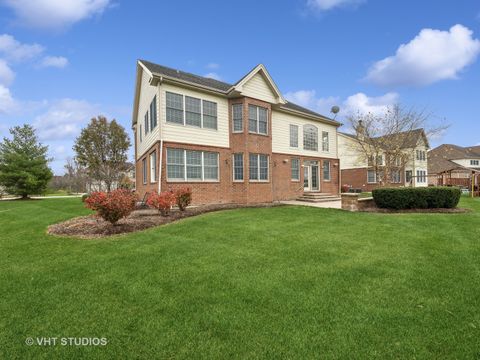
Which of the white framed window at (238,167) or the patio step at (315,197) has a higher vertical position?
the white framed window at (238,167)

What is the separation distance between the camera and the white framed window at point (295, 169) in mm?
19816

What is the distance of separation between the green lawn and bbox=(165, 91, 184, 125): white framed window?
8.19 metres

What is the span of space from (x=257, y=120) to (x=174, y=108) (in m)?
5.22

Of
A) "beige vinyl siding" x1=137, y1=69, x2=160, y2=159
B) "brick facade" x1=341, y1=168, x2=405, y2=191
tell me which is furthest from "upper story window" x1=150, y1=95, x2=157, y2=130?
"brick facade" x1=341, y1=168, x2=405, y2=191

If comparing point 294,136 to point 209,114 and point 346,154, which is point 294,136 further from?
point 346,154

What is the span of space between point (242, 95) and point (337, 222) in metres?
9.61

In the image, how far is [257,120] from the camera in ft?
54.6

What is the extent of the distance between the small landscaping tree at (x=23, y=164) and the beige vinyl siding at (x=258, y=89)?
2535 centimetres

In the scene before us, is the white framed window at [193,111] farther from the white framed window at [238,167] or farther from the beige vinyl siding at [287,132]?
the beige vinyl siding at [287,132]

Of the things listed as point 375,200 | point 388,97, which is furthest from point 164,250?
point 388,97

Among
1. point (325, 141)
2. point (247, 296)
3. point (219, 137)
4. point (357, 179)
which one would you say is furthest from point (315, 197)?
point (357, 179)

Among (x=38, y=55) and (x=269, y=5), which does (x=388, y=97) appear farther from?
(x=38, y=55)

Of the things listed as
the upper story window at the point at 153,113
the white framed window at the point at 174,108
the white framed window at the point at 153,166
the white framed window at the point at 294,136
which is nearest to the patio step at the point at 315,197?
the white framed window at the point at 294,136

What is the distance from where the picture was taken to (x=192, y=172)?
14.6 m
